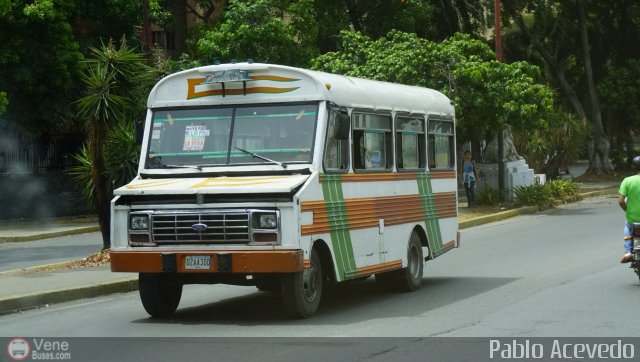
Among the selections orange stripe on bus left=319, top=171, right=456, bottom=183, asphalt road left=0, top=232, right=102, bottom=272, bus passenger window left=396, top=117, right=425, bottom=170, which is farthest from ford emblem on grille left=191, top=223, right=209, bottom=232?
asphalt road left=0, top=232, right=102, bottom=272

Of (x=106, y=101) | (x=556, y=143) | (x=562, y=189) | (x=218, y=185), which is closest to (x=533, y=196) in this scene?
(x=562, y=189)

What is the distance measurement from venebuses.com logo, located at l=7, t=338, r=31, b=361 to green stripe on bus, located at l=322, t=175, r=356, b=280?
11.8 feet

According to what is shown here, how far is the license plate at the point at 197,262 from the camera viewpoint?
11.7 m

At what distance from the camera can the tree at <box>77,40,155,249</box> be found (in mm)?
20203

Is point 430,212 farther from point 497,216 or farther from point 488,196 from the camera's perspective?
point 488,196

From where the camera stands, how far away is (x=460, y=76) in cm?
3064

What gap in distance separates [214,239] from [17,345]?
7.52ft

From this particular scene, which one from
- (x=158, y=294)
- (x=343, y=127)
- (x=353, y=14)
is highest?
(x=353, y=14)

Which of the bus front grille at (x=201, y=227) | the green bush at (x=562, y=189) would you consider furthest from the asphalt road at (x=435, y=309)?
the green bush at (x=562, y=189)

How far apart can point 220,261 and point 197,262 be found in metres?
0.29

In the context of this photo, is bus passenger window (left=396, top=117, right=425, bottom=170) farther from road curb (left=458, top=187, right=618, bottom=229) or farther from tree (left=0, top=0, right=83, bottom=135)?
tree (left=0, top=0, right=83, bottom=135)

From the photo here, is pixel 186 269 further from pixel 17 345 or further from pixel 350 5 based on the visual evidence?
pixel 350 5

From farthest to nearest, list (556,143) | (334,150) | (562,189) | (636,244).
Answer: (556,143) → (562,189) → (636,244) → (334,150)

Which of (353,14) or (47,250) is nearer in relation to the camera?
(47,250)
